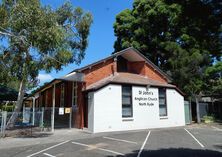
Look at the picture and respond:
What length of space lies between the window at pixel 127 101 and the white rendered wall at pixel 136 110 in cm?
32

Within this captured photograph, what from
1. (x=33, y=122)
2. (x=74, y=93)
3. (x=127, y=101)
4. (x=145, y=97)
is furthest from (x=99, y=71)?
(x=33, y=122)

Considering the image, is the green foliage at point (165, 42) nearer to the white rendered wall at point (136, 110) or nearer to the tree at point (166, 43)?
the tree at point (166, 43)

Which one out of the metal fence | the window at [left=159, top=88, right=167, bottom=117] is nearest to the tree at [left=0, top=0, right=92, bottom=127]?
the metal fence

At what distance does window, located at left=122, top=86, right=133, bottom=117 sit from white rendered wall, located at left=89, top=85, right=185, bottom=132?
12.7 inches

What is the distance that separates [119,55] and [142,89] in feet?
13.4

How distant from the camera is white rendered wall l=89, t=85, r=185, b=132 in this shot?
1927 cm

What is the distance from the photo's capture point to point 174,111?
2414 cm

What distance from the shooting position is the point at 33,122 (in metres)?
20.6

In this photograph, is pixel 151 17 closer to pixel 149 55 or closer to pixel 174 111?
pixel 149 55

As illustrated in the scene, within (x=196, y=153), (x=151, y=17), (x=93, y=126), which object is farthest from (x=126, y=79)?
(x=151, y=17)

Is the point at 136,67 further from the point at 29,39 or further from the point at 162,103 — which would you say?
the point at 29,39

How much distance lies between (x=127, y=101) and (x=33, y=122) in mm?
7448

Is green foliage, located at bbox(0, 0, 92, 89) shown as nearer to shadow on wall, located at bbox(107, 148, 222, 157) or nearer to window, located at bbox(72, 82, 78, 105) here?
window, located at bbox(72, 82, 78, 105)

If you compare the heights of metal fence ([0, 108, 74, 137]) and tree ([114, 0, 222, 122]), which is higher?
tree ([114, 0, 222, 122])
